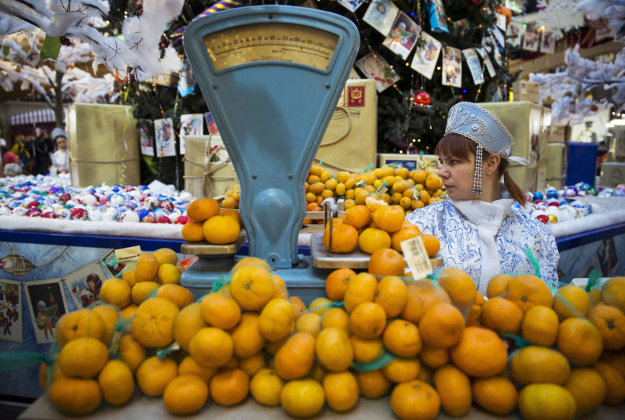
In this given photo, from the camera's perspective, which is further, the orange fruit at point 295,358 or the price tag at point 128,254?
the price tag at point 128,254

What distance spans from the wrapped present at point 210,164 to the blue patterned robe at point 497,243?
1739 mm

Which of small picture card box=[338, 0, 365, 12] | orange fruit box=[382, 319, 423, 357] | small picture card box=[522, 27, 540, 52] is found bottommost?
orange fruit box=[382, 319, 423, 357]

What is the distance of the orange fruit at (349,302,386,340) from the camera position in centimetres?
77

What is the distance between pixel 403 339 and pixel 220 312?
361mm

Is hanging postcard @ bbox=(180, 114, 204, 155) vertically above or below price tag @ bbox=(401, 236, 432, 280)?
above

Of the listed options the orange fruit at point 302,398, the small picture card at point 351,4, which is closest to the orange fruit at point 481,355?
the orange fruit at point 302,398

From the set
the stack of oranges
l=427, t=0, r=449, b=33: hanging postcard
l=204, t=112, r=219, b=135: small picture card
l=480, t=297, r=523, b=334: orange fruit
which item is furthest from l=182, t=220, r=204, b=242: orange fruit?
l=427, t=0, r=449, b=33: hanging postcard

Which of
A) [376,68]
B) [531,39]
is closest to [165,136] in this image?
[376,68]

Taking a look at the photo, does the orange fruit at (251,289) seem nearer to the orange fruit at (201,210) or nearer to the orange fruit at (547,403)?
the orange fruit at (201,210)

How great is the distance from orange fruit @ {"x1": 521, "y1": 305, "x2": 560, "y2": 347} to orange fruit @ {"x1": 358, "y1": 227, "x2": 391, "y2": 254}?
1.23 feet

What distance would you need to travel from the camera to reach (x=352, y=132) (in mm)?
3033

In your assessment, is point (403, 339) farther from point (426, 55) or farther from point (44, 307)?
point (426, 55)

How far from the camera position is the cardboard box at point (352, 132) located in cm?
299

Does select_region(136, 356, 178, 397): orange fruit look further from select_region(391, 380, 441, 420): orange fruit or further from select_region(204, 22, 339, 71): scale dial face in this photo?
select_region(204, 22, 339, 71): scale dial face
